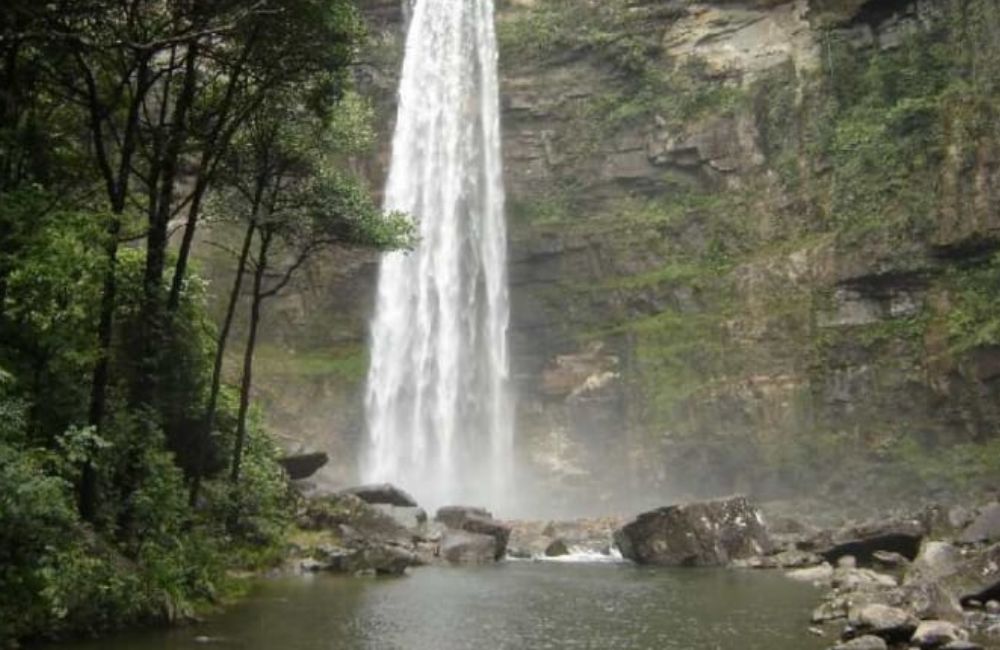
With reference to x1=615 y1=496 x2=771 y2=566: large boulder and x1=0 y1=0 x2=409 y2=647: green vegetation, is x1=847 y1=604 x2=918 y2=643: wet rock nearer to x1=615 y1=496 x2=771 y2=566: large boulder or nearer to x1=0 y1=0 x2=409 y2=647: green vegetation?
x1=0 y1=0 x2=409 y2=647: green vegetation

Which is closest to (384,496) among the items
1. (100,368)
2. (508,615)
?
(508,615)

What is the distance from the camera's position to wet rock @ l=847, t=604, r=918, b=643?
11.5 m

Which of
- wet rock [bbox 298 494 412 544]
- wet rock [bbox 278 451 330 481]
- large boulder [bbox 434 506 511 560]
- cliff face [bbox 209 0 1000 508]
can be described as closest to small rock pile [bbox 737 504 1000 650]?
large boulder [bbox 434 506 511 560]

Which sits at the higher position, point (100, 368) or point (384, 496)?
point (100, 368)

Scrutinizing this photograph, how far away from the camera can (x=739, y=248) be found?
1688 inches

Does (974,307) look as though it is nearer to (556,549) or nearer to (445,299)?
(556,549)

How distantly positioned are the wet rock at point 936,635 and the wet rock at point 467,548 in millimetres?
13362

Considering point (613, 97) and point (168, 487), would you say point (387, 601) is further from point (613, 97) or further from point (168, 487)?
point (613, 97)

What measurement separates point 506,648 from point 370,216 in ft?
36.1

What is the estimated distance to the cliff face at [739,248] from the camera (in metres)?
36.5

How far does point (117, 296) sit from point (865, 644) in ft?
35.2

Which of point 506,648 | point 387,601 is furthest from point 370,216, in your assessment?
point 506,648

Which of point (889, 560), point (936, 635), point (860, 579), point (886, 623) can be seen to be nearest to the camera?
point (936, 635)

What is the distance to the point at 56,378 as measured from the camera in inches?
495
